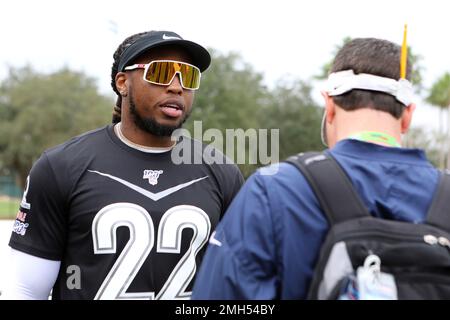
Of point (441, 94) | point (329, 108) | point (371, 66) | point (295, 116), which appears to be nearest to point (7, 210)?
point (295, 116)

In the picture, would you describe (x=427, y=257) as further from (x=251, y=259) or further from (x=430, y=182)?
(x=251, y=259)

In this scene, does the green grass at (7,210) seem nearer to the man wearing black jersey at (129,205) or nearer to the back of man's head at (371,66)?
the man wearing black jersey at (129,205)

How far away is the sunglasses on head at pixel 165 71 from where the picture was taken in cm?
354

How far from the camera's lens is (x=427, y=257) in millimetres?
2111

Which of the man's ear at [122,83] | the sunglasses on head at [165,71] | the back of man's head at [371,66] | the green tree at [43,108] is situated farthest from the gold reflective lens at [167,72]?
the green tree at [43,108]

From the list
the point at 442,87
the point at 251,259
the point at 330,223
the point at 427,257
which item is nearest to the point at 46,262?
the point at 251,259

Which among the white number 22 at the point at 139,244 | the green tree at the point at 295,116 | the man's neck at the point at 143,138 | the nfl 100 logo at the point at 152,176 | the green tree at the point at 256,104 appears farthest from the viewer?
the green tree at the point at 295,116

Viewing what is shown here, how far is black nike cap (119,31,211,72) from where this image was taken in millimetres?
3516

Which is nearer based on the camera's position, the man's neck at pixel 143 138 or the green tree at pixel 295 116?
the man's neck at pixel 143 138

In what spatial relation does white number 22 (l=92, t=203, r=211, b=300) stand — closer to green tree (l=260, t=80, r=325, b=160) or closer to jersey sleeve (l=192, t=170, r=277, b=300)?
jersey sleeve (l=192, t=170, r=277, b=300)

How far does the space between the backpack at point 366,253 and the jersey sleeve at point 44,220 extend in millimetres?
1597

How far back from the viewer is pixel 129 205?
3.31 meters

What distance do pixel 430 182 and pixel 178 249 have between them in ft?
4.93

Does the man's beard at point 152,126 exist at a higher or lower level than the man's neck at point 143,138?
higher
